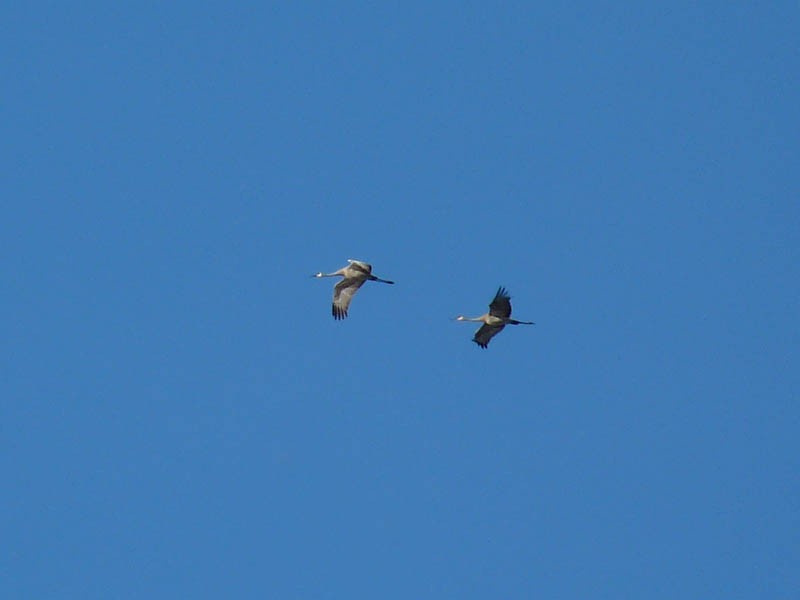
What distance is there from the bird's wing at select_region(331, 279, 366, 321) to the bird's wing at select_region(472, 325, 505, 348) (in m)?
4.10

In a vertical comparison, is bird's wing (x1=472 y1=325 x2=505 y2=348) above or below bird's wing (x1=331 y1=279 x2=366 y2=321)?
below

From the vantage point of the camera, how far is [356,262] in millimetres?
82500

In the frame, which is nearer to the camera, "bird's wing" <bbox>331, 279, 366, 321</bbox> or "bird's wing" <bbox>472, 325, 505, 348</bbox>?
"bird's wing" <bbox>472, 325, 505, 348</bbox>

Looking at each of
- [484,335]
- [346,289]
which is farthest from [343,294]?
[484,335]

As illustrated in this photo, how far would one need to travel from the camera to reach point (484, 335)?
82.8 meters

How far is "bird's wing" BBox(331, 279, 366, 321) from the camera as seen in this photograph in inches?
3265

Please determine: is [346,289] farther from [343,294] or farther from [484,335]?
[484,335]

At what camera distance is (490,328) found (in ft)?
271

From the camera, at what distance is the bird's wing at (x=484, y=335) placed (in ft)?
271

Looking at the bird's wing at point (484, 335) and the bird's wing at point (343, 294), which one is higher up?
the bird's wing at point (343, 294)

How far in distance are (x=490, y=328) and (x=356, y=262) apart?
189 inches

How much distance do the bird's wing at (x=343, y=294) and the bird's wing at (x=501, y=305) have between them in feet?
14.8

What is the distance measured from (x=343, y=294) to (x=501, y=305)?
541cm

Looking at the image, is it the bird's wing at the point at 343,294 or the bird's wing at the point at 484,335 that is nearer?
the bird's wing at the point at 484,335
